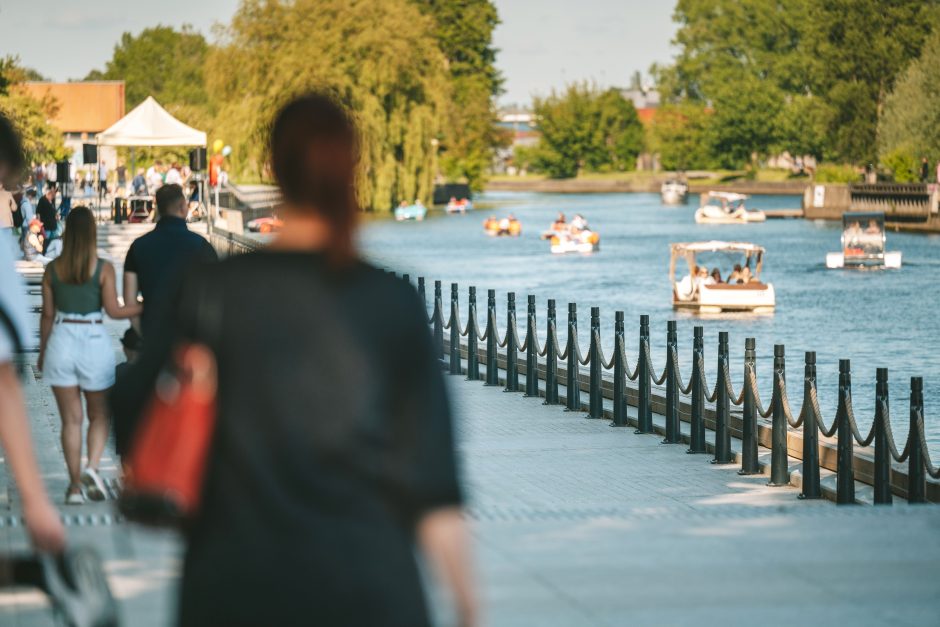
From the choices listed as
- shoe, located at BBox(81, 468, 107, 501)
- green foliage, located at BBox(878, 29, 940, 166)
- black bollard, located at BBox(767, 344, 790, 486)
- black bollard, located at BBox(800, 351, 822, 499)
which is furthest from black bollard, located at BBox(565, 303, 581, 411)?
green foliage, located at BBox(878, 29, 940, 166)

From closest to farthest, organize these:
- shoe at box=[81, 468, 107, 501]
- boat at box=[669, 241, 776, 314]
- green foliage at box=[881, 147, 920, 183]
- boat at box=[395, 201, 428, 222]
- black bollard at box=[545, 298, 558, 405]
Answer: shoe at box=[81, 468, 107, 501] → black bollard at box=[545, 298, 558, 405] → boat at box=[669, 241, 776, 314] → boat at box=[395, 201, 428, 222] → green foliage at box=[881, 147, 920, 183]

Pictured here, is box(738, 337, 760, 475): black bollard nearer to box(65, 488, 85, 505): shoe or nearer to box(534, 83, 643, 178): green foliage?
box(65, 488, 85, 505): shoe

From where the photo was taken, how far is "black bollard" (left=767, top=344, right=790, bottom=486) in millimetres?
13336

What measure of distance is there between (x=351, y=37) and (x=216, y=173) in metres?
27.3

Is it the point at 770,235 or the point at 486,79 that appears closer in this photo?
the point at 770,235

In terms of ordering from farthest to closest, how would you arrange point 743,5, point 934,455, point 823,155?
point 743,5
point 823,155
point 934,455

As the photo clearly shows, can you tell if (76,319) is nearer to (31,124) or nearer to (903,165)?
(31,124)

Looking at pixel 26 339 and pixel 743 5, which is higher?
pixel 743 5

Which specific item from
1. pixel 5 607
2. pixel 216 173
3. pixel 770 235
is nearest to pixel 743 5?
pixel 770 235

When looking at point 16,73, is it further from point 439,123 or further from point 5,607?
point 5,607

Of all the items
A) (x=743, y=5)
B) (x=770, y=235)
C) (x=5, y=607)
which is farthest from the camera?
(x=743, y=5)

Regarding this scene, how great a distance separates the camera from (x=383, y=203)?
262ft

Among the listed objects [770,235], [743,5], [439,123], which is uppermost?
[743,5]

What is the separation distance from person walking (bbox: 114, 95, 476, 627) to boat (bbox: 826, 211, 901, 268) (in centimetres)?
5935
